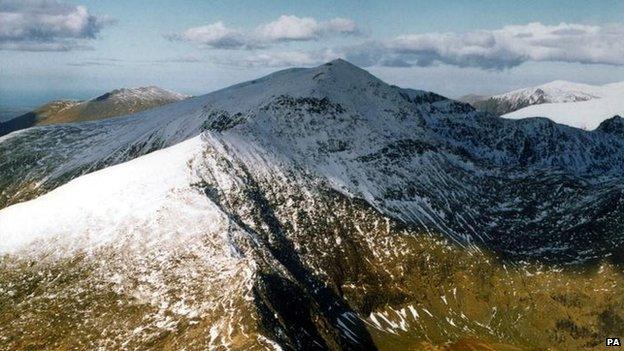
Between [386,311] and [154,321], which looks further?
[386,311]

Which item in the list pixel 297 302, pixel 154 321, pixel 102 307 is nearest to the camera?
pixel 154 321

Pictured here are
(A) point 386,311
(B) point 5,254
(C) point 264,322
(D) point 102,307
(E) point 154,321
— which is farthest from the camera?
(A) point 386,311

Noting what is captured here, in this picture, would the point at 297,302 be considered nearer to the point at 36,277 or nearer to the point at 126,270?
the point at 126,270

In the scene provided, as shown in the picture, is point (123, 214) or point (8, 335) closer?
point (8, 335)

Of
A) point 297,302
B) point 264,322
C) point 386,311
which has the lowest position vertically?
point 386,311

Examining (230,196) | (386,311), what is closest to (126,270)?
(230,196)

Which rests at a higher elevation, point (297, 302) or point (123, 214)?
point (123, 214)

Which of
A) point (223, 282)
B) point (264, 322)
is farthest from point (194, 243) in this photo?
point (264, 322)

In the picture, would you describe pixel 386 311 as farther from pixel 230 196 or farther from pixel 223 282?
pixel 223 282

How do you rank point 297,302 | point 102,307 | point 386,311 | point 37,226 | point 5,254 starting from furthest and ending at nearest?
point 386,311 < point 37,226 < point 5,254 < point 297,302 < point 102,307
